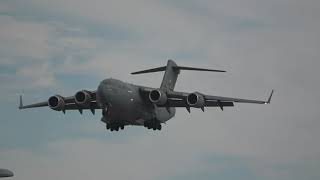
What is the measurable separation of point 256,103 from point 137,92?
11.5 m

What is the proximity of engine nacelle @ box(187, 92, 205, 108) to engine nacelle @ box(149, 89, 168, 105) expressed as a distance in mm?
2513

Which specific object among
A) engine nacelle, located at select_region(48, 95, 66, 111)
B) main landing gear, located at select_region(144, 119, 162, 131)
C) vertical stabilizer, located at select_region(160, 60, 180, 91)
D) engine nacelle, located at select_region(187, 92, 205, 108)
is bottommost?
main landing gear, located at select_region(144, 119, 162, 131)

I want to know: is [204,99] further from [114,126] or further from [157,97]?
[114,126]

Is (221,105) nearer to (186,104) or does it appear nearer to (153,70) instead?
(186,104)

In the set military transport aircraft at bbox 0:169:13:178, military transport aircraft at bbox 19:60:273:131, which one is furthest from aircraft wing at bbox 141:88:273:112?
military transport aircraft at bbox 0:169:13:178

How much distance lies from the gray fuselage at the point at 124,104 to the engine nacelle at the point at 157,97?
127 centimetres

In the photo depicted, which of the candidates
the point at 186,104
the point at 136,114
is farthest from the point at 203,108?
the point at 136,114

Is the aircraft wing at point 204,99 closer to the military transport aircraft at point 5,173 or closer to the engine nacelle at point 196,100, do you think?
the engine nacelle at point 196,100

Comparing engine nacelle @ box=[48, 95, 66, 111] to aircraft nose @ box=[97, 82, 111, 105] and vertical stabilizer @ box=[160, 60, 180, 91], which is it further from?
vertical stabilizer @ box=[160, 60, 180, 91]

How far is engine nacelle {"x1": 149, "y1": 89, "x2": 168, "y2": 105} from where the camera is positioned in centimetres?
6108

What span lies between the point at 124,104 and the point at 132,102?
132 centimetres

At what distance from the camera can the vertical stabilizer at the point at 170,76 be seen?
71.1 meters

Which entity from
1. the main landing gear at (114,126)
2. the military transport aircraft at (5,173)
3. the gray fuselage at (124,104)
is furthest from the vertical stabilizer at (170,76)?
the military transport aircraft at (5,173)

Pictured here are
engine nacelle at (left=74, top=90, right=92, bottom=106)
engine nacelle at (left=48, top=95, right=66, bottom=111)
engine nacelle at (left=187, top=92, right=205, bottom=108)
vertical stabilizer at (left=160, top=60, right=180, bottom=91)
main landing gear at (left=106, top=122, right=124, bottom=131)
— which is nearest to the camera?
engine nacelle at (left=187, top=92, right=205, bottom=108)
